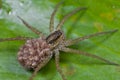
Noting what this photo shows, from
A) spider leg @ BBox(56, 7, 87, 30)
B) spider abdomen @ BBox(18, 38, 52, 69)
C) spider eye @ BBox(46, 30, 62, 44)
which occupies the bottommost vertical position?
spider abdomen @ BBox(18, 38, 52, 69)

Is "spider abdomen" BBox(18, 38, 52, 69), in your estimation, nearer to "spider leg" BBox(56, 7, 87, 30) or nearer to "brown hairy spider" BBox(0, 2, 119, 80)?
"brown hairy spider" BBox(0, 2, 119, 80)

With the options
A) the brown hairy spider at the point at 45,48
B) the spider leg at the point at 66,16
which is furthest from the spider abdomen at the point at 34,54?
the spider leg at the point at 66,16

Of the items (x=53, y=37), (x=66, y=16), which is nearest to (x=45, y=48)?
(x=53, y=37)

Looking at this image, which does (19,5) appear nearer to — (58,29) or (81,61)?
(58,29)

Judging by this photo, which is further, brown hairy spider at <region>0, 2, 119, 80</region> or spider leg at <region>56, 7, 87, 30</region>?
spider leg at <region>56, 7, 87, 30</region>

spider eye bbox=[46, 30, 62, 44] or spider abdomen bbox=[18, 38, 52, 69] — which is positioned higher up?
spider eye bbox=[46, 30, 62, 44]

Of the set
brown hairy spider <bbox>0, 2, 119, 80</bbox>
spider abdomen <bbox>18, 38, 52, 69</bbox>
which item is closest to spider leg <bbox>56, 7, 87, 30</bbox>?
brown hairy spider <bbox>0, 2, 119, 80</bbox>

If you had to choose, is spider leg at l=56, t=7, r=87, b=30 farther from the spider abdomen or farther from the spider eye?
the spider abdomen
